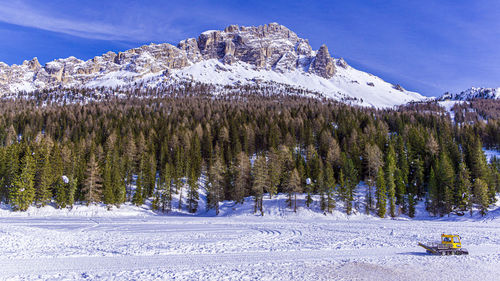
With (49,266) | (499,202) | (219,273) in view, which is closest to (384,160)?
(499,202)

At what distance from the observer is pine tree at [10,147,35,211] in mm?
48000

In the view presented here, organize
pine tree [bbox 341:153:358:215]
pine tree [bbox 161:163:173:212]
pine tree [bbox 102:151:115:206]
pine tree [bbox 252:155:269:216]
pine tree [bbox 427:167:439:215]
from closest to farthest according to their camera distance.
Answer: pine tree [bbox 427:167:439:215], pine tree [bbox 102:151:115:206], pine tree [bbox 252:155:269:216], pine tree [bbox 341:153:358:215], pine tree [bbox 161:163:173:212]

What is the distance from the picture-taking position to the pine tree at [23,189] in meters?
48.0

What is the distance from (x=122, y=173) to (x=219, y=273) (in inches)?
2175

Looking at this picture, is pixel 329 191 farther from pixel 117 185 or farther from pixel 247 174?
pixel 117 185

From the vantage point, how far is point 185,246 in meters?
21.6

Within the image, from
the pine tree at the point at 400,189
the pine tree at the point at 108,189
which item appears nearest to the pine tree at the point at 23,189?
the pine tree at the point at 108,189

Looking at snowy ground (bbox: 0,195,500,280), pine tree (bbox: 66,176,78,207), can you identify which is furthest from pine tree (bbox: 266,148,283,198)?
pine tree (bbox: 66,176,78,207)

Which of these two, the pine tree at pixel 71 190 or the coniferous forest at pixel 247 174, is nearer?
the pine tree at pixel 71 190

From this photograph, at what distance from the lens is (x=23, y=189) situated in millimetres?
48062

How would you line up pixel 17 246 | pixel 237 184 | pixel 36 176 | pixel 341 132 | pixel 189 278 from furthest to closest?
pixel 341 132 < pixel 237 184 < pixel 36 176 < pixel 17 246 < pixel 189 278

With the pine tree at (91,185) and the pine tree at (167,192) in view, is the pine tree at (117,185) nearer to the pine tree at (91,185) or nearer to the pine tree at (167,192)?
the pine tree at (91,185)

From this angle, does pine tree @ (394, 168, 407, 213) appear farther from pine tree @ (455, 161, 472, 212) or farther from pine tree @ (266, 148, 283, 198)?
pine tree @ (266, 148, 283, 198)

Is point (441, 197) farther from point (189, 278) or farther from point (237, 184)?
point (189, 278)
